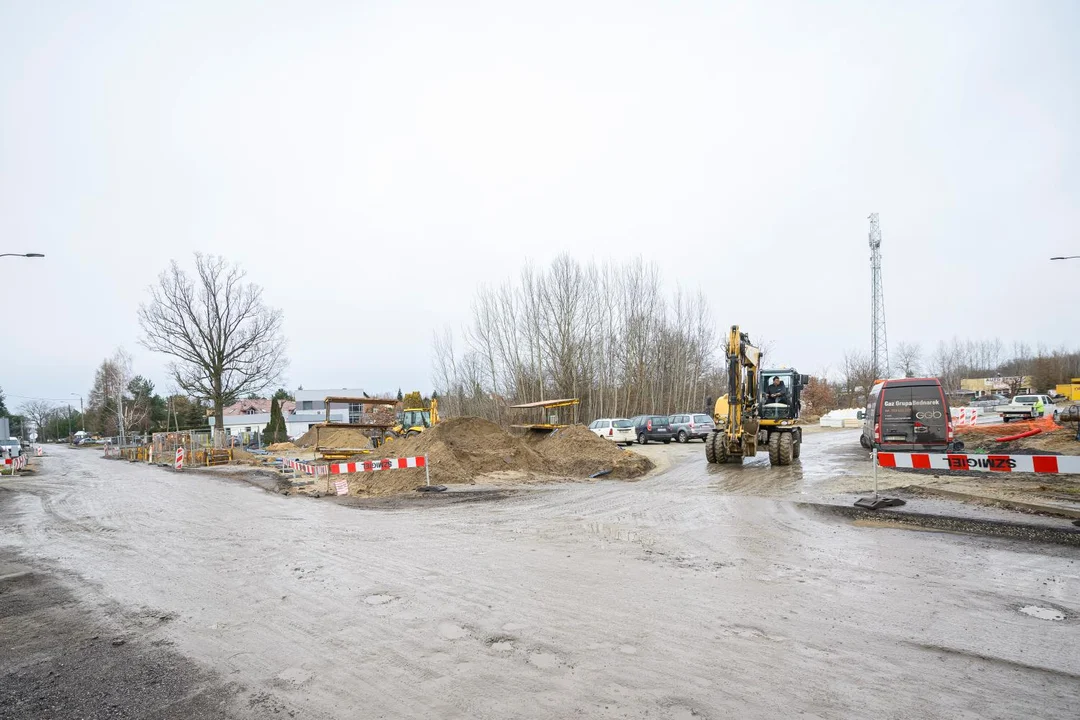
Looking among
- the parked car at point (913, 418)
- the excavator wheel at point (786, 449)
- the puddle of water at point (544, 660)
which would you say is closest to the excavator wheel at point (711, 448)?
the excavator wheel at point (786, 449)

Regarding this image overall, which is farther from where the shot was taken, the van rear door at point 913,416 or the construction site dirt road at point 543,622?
the van rear door at point 913,416

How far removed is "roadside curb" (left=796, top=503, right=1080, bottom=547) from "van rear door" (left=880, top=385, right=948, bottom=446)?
380 inches

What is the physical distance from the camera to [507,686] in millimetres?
4223

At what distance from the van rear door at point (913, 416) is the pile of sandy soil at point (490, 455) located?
776 cm

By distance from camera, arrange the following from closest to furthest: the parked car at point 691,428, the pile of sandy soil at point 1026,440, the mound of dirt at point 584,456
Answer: the mound of dirt at point 584,456 < the pile of sandy soil at point 1026,440 < the parked car at point 691,428

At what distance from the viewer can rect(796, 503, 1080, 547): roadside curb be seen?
28.9 feet

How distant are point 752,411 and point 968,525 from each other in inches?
441

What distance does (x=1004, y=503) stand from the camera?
11.2m

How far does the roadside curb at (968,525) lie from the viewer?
8.81m

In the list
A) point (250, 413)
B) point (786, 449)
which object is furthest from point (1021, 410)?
point (250, 413)

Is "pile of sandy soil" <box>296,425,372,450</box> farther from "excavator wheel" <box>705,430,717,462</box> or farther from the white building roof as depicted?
the white building roof

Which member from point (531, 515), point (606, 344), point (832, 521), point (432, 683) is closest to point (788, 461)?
point (832, 521)

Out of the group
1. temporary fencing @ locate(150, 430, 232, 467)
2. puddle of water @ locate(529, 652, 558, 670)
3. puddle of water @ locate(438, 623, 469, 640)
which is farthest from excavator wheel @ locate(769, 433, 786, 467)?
temporary fencing @ locate(150, 430, 232, 467)

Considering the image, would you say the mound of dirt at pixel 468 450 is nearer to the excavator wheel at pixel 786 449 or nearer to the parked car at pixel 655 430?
the excavator wheel at pixel 786 449
